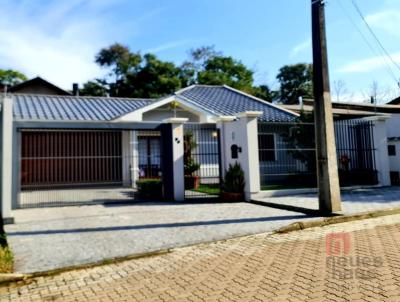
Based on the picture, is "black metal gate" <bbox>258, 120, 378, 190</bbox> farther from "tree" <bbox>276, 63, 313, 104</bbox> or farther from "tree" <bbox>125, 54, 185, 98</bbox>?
"tree" <bbox>276, 63, 313, 104</bbox>

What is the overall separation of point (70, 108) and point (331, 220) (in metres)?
14.2

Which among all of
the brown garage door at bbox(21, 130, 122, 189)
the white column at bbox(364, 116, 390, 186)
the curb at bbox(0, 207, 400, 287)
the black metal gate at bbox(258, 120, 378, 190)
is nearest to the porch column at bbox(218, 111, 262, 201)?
the black metal gate at bbox(258, 120, 378, 190)

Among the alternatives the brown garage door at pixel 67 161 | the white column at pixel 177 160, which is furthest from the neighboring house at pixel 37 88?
the white column at pixel 177 160

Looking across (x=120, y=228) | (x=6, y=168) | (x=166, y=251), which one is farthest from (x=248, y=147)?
(x=6, y=168)

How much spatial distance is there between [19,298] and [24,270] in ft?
2.90

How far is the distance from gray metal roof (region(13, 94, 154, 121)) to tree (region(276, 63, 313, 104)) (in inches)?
1157

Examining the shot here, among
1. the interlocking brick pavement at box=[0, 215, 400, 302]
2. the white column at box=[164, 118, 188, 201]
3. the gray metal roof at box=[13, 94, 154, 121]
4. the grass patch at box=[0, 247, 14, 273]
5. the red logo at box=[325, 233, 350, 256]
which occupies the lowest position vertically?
the interlocking brick pavement at box=[0, 215, 400, 302]

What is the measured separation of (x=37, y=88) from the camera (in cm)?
3284

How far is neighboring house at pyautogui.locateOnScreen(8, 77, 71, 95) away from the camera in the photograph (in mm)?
31906


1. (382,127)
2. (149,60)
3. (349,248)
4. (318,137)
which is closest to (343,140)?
(382,127)

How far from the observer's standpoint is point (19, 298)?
4148 millimetres

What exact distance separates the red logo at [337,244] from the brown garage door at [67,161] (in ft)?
38.0

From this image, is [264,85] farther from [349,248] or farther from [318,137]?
[349,248]

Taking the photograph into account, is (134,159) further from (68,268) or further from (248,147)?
(68,268)
